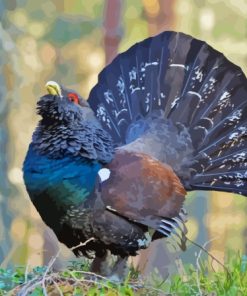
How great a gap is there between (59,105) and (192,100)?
2.44 feet

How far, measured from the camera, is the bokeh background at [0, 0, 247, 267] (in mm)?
5492

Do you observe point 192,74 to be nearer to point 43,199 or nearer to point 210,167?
point 210,167

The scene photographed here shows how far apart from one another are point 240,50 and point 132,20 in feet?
3.03

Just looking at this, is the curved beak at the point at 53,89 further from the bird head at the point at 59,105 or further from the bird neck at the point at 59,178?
the bird neck at the point at 59,178

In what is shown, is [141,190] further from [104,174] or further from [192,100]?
[192,100]

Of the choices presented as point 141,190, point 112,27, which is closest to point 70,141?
point 141,190

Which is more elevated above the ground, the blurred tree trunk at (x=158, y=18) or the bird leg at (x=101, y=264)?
the blurred tree trunk at (x=158, y=18)

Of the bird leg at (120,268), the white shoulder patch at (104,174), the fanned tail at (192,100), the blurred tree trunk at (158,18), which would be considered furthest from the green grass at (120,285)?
the blurred tree trunk at (158,18)

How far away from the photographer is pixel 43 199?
7.32ft

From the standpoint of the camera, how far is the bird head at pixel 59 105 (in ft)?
7.37

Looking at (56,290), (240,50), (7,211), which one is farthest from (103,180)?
(240,50)

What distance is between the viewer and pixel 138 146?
273 centimetres

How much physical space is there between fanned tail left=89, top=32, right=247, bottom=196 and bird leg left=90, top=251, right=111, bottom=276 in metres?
0.50

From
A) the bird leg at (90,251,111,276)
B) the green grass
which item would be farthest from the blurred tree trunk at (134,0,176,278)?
the green grass
